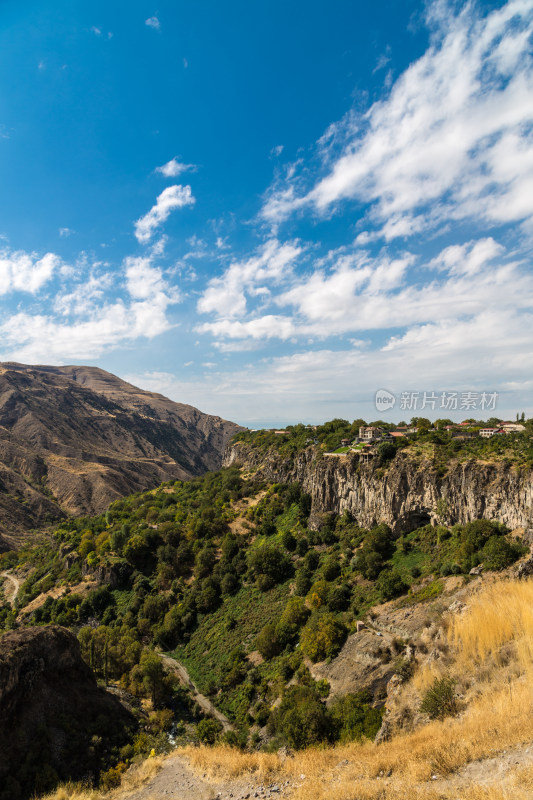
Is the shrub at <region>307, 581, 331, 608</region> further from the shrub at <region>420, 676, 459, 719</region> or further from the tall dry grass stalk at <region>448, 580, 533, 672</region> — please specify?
the shrub at <region>420, 676, 459, 719</region>

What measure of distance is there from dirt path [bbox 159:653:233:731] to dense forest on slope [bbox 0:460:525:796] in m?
0.56

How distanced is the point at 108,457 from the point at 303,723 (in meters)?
151

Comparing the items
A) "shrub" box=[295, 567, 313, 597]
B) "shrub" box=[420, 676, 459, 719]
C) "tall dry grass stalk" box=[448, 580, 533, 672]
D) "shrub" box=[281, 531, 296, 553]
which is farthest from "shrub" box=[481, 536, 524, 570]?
"shrub" box=[281, 531, 296, 553]

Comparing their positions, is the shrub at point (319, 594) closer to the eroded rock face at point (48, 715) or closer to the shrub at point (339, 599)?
the shrub at point (339, 599)

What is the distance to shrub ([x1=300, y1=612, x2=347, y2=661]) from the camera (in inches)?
1262

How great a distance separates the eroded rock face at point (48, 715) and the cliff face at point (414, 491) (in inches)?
1393

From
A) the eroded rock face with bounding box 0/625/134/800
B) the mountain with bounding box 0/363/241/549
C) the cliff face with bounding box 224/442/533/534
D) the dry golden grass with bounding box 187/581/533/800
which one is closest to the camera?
the dry golden grass with bounding box 187/581/533/800

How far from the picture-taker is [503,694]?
51.6 feet

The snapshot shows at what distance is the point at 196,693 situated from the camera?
3756 centimetres

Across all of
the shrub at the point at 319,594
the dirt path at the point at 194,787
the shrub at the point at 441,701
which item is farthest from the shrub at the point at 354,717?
the shrub at the point at 319,594

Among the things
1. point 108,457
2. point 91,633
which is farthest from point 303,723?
point 108,457

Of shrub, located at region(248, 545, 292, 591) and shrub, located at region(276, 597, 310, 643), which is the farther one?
shrub, located at region(248, 545, 292, 591)

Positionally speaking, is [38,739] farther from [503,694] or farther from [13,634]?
[503,694]

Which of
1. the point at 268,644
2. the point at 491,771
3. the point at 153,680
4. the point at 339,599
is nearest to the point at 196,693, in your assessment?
the point at 153,680
